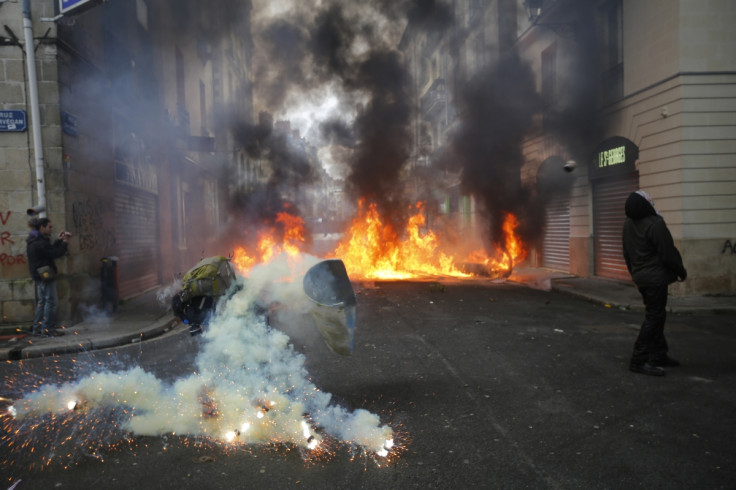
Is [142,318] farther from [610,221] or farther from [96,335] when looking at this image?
[610,221]

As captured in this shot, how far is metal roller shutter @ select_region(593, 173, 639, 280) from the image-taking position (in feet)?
39.5

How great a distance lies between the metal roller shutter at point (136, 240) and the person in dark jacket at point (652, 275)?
9.84 metres

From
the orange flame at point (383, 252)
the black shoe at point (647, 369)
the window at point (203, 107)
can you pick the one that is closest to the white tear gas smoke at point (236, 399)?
the black shoe at point (647, 369)

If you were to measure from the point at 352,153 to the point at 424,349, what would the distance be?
48.8ft

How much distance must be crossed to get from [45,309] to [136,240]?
14.5 feet

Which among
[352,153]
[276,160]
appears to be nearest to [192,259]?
[276,160]

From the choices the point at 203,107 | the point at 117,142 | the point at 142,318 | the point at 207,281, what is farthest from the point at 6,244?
the point at 203,107

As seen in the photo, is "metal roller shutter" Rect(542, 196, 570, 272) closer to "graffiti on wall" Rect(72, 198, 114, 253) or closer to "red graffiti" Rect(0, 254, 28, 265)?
"graffiti on wall" Rect(72, 198, 114, 253)

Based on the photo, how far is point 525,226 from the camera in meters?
16.5

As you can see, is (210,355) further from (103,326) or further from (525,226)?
(525,226)

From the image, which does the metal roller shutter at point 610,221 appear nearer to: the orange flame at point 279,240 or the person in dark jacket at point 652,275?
the person in dark jacket at point 652,275

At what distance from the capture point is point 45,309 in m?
7.33

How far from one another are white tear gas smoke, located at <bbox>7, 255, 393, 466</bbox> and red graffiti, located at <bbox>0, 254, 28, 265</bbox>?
14.6 feet

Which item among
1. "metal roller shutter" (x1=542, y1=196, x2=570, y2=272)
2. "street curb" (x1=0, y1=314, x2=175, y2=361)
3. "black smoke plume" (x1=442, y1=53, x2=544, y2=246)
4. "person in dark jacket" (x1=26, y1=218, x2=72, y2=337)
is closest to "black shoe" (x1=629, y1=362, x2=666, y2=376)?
"street curb" (x1=0, y1=314, x2=175, y2=361)
